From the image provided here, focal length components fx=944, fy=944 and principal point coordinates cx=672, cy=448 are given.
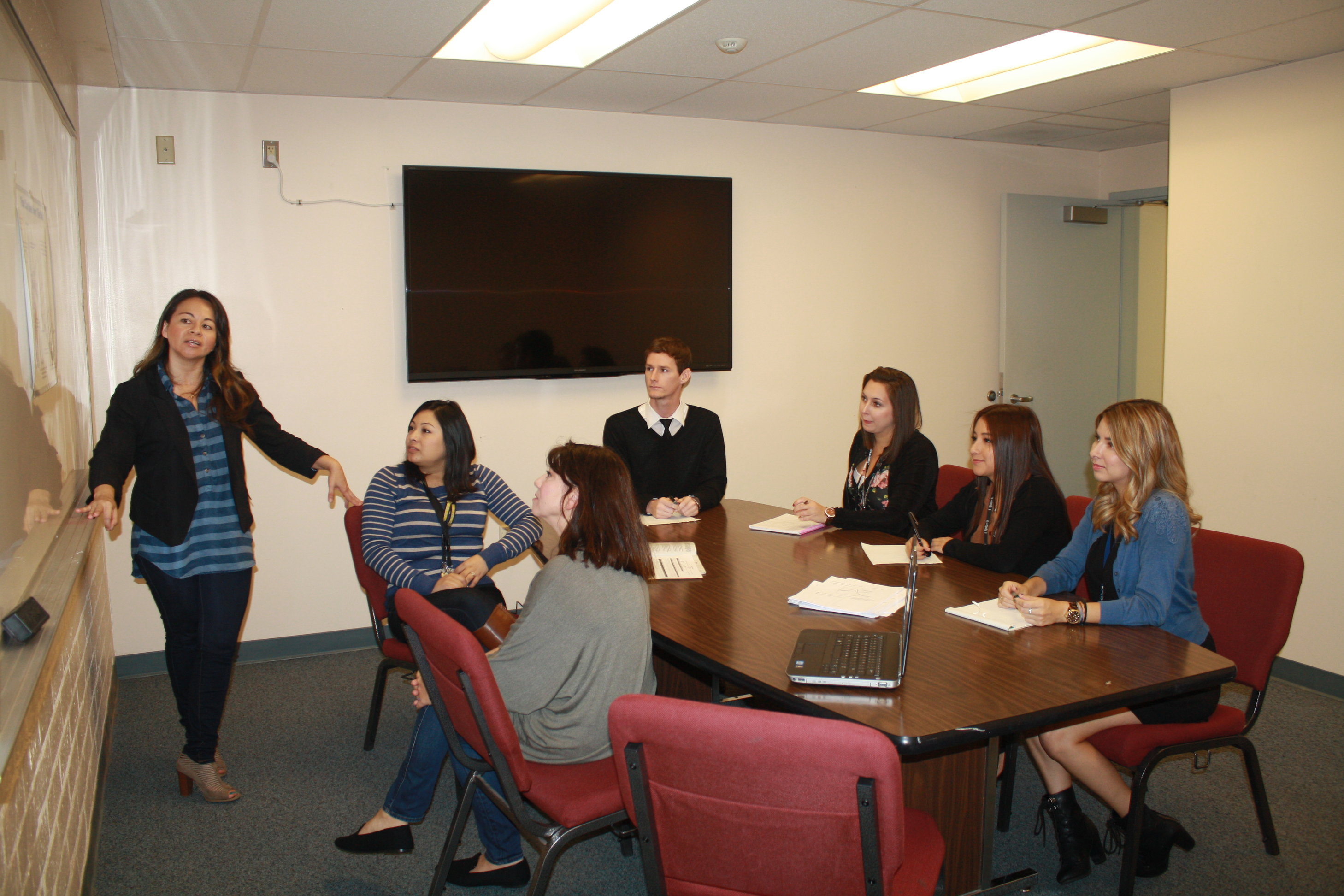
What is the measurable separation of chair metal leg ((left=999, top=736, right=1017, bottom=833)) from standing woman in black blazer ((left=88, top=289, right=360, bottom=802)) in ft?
7.79

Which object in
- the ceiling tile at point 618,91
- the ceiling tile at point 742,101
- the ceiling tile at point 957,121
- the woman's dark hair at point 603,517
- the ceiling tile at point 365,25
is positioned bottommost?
the woman's dark hair at point 603,517

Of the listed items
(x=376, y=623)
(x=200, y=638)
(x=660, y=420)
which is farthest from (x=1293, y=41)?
(x=200, y=638)

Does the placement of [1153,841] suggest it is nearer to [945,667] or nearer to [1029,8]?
[945,667]

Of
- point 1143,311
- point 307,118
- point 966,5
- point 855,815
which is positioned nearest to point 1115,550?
point 855,815

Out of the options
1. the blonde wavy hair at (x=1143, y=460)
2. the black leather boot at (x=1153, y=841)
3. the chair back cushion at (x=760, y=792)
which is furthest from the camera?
the black leather boot at (x=1153, y=841)

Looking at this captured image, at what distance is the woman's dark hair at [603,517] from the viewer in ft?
6.70

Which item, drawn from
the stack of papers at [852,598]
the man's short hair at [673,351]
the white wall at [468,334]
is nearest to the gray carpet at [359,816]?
the stack of papers at [852,598]

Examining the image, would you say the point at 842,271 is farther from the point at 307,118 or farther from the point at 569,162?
the point at 307,118

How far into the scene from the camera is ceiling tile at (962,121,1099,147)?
5.20 m

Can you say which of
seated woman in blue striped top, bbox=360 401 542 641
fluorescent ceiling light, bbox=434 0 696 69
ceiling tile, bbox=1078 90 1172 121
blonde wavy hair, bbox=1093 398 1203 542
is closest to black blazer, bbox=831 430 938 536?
blonde wavy hair, bbox=1093 398 1203 542

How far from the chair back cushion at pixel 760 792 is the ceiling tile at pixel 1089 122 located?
14.8 feet

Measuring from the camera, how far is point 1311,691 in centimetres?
393

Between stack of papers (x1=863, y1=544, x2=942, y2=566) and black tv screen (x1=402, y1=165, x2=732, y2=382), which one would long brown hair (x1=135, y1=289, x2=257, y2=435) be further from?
stack of papers (x1=863, y1=544, x2=942, y2=566)

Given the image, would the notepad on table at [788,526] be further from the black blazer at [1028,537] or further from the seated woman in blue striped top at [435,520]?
the seated woman in blue striped top at [435,520]
